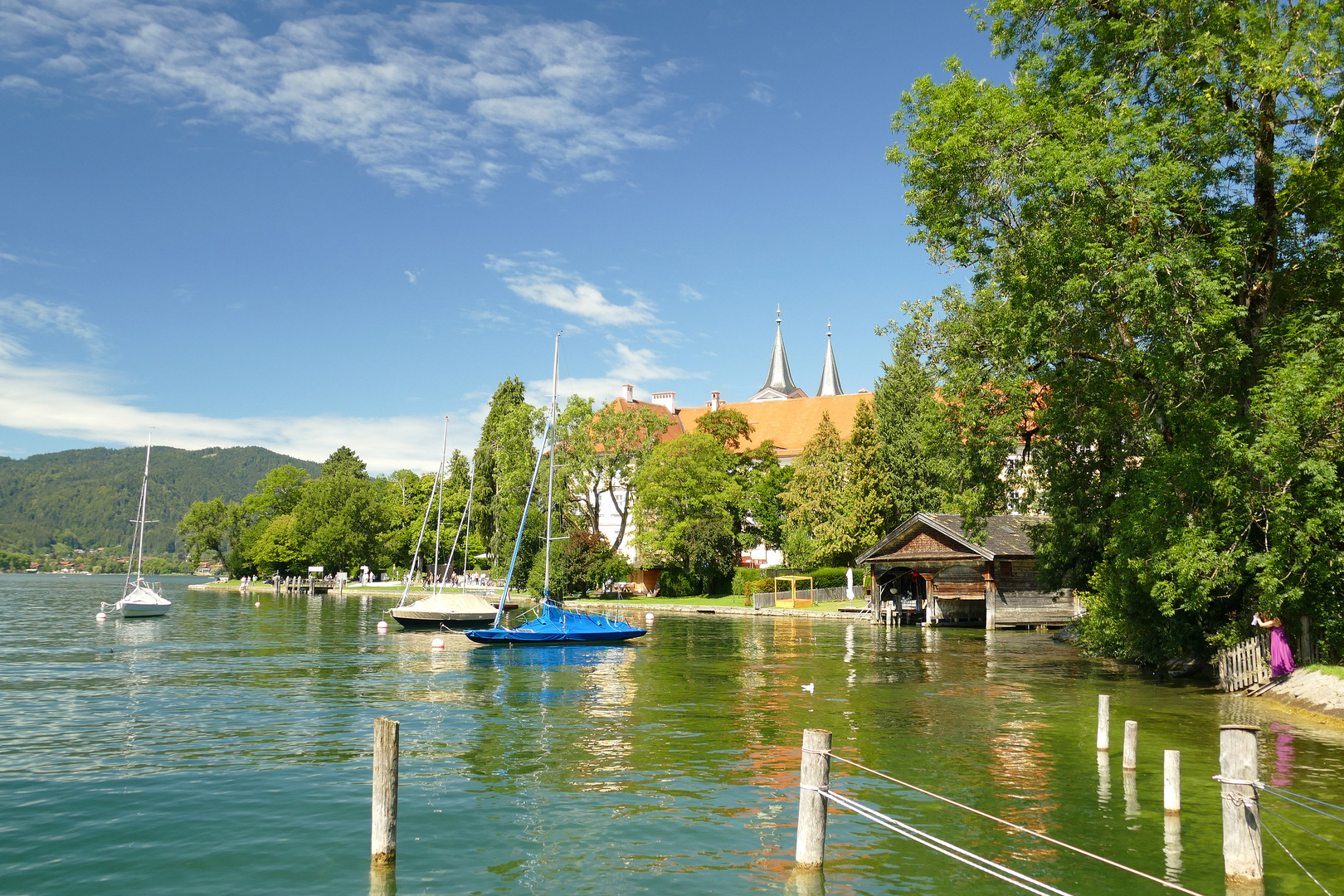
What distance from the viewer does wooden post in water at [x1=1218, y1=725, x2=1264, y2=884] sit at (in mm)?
8328

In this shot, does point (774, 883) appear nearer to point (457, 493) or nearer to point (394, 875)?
point (394, 875)

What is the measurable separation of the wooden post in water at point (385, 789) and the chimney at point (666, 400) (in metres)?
94.4

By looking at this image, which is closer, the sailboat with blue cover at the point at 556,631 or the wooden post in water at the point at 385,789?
the wooden post in water at the point at 385,789

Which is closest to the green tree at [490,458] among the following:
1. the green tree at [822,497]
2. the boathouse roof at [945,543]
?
the green tree at [822,497]

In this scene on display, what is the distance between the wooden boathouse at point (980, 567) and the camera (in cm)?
4612

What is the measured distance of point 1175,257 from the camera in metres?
18.9

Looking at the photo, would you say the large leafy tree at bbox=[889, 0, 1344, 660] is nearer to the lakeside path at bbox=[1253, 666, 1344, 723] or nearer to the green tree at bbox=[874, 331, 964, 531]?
the lakeside path at bbox=[1253, 666, 1344, 723]

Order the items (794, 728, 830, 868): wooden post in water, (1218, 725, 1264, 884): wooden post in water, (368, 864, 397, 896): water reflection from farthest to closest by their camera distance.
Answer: (368, 864, 397, 896): water reflection < (794, 728, 830, 868): wooden post in water < (1218, 725, 1264, 884): wooden post in water

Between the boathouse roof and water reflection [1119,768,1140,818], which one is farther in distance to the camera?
the boathouse roof

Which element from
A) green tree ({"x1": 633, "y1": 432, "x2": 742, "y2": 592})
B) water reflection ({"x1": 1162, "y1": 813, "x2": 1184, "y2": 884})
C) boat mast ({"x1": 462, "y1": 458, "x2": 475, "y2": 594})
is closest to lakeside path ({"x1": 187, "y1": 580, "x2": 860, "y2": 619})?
green tree ({"x1": 633, "y1": 432, "x2": 742, "y2": 592})

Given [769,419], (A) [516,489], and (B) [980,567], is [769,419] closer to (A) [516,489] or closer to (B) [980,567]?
(A) [516,489]

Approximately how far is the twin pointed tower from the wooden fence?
10202cm

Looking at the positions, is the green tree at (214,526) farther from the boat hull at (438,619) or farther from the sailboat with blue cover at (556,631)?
the sailboat with blue cover at (556,631)

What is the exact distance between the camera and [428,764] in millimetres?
16125
